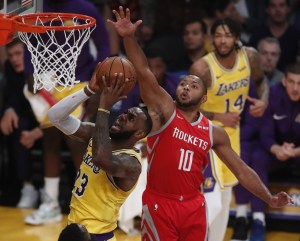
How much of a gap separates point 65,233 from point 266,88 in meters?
3.83

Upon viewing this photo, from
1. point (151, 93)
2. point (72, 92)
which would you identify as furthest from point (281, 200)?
point (72, 92)

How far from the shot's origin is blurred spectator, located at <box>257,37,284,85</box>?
25.5 feet

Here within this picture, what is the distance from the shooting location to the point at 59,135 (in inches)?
299

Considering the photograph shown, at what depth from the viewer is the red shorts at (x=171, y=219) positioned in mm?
5352

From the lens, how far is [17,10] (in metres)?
5.36

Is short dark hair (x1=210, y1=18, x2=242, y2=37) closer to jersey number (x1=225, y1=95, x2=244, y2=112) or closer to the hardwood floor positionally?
jersey number (x1=225, y1=95, x2=244, y2=112)

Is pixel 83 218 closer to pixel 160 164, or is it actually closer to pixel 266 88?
pixel 160 164

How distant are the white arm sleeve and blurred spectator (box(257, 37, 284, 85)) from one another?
3122 mm

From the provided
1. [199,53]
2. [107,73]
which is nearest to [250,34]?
[199,53]

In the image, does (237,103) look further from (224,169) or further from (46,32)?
(46,32)

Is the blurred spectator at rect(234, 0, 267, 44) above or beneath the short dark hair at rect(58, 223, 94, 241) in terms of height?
Result: above

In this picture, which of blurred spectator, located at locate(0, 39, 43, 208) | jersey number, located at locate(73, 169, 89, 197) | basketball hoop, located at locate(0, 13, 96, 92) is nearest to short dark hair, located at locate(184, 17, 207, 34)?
blurred spectator, located at locate(0, 39, 43, 208)

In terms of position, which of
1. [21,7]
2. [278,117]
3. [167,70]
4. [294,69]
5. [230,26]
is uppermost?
[21,7]

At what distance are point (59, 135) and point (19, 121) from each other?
2.17ft
